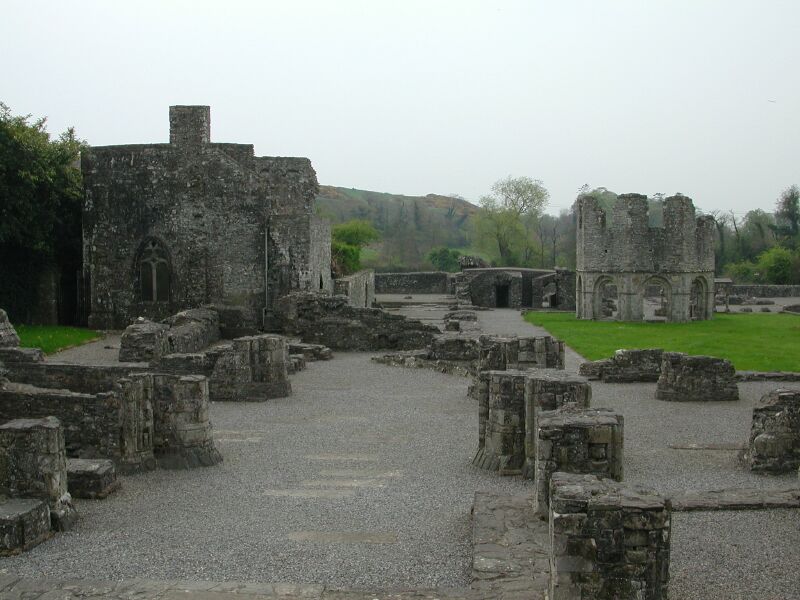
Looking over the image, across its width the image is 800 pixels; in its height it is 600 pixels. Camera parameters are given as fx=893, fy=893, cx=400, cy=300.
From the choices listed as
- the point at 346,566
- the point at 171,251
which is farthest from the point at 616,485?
the point at 171,251

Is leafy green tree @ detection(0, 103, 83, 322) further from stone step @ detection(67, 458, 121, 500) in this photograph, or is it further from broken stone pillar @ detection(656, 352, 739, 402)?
broken stone pillar @ detection(656, 352, 739, 402)

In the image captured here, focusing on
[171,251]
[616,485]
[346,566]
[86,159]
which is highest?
[86,159]

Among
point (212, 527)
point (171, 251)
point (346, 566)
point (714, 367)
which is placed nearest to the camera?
point (346, 566)

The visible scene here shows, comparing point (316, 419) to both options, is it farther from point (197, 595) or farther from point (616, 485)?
point (616, 485)

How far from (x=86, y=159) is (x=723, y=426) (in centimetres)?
2089

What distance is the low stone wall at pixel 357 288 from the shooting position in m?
31.3

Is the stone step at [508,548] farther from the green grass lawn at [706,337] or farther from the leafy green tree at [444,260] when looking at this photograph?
the leafy green tree at [444,260]

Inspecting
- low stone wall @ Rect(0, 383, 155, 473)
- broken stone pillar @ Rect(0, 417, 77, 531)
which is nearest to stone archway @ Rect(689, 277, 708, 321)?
low stone wall @ Rect(0, 383, 155, 473)

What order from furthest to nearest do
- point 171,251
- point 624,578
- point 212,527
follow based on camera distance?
point 171,251 → point 212,527 → point 624,578

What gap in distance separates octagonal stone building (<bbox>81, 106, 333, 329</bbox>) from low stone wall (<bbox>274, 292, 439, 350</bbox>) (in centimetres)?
175

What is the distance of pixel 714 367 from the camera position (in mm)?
16953

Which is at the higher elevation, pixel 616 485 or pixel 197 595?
pixel 616 485

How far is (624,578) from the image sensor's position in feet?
20.3

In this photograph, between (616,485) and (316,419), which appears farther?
(316,419)
